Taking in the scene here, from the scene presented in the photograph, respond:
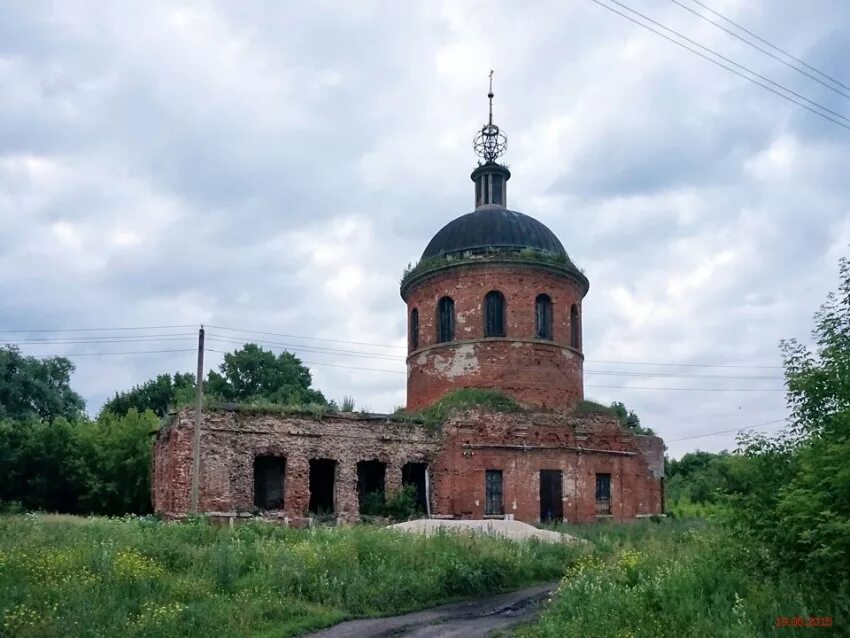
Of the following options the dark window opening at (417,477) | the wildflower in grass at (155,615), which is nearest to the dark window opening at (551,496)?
the dark window opening at (417,477)

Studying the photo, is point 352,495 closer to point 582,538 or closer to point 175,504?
point 175,504

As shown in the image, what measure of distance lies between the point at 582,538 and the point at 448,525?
290 centimetres

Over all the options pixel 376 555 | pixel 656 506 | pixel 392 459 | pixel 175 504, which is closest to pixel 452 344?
pixel 392 459

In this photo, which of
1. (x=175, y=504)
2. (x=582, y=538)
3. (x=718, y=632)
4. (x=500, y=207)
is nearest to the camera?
(x=718, y=632)

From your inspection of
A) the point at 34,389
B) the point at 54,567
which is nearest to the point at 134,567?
the point at 54,567

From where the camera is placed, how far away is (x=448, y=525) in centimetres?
1852

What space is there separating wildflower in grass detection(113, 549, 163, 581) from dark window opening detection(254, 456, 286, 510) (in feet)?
35.8

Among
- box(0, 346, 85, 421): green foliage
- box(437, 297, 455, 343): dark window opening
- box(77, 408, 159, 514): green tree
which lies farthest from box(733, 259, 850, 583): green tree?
box(0, 346, 85, 421): green foliage

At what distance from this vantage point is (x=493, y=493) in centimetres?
2367

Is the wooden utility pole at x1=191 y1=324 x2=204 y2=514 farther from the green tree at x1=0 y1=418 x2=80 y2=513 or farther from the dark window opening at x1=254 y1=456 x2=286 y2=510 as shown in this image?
the green tree at x1=0 y1=418 x2=80 y2=513

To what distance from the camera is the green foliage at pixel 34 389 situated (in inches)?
1875

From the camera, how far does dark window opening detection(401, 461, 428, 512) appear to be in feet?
78.0

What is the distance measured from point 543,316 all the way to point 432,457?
6053mm

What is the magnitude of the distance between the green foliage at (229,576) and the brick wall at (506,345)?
987cm
